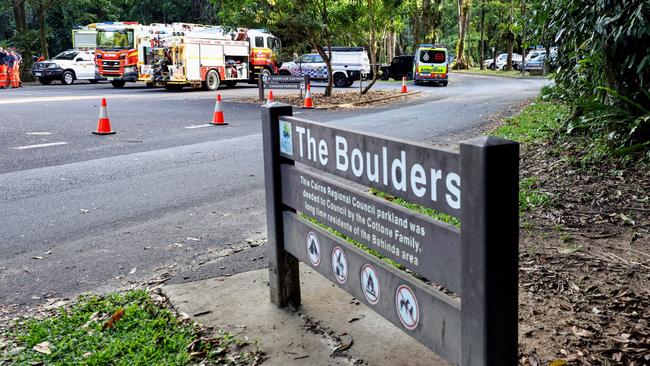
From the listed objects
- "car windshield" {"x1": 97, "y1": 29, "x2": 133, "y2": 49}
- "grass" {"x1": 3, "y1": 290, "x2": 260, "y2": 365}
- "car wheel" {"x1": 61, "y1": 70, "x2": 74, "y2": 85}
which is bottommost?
"grass" {"x1": 3, "y1": 290, "x2": 260, "y2": 365}

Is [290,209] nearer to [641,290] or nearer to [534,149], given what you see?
[641,290]

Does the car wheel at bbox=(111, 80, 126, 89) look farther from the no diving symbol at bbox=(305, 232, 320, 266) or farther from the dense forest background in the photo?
the no diving symbol at bbox=(305, 232, 320, 266)

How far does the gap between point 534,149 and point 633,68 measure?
6.85 feet

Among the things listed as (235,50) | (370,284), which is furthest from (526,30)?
(235,50)

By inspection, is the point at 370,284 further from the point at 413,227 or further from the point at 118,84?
the point at 118,84

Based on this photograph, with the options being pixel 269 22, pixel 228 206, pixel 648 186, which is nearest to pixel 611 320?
pixel 648 186

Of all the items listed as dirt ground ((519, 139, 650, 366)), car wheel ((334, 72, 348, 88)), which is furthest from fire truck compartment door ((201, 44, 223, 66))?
dirt ground ((519, 139, 650, 366))

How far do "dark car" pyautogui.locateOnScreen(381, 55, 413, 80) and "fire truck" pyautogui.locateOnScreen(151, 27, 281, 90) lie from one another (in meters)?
11.0

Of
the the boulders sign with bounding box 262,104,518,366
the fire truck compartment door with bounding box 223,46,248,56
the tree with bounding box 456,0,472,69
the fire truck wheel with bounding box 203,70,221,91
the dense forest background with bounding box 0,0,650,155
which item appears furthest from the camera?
the tree with bounding box 456,0,472,69

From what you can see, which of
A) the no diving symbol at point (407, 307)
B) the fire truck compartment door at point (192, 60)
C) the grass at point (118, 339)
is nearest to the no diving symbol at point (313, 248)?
the grass at point (118, 339)

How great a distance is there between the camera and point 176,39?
2795 centimetres

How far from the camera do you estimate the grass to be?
11.5 ft

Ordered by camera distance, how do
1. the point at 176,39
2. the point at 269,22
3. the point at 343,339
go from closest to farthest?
the point at 343,339 < the point at 269,22 < the point at 176,39

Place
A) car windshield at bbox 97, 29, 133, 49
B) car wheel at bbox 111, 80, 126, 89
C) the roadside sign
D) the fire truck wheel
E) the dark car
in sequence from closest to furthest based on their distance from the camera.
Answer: the roadside sign → the fire truck wheel → car windshield at bbox 97, 29, 133, 49 → car wheel at bbox 111, 80, 126, 89 → the dark car
